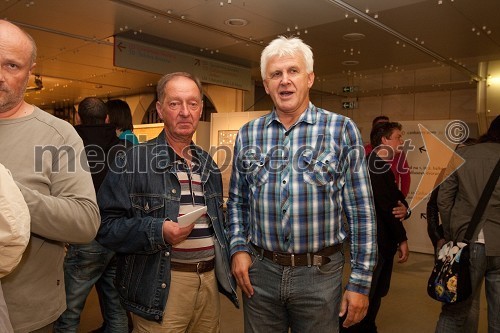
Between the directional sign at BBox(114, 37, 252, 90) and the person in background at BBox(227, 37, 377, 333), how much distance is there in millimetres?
5308

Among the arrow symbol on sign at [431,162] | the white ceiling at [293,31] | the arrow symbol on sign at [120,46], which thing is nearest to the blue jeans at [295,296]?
the white ceiling at [293,31]

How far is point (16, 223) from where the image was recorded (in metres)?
1.01

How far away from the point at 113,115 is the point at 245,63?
545 cm

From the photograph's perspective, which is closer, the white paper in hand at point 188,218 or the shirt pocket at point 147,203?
the white paper in hand at point 188,218

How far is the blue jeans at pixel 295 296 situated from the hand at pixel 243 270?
24 millimetres

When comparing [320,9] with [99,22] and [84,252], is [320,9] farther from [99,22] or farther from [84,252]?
[84,252]

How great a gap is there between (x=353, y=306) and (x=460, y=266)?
1.15 meters

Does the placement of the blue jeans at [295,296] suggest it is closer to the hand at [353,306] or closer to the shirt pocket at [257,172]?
the hand at [353,306]

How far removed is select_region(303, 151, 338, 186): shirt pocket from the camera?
1619 mm

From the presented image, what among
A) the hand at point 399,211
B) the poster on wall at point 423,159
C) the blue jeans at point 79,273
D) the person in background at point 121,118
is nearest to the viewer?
the blue jeans at point 79,273

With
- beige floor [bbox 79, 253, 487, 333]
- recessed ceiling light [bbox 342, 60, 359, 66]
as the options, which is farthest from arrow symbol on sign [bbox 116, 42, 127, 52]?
recessed ceiling light [bbox 342, 60, 359, 66]

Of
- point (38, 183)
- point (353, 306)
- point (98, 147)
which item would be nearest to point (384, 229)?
point (353, 306)

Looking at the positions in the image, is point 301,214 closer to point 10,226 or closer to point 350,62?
point 10,226

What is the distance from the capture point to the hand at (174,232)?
158 centimetres
